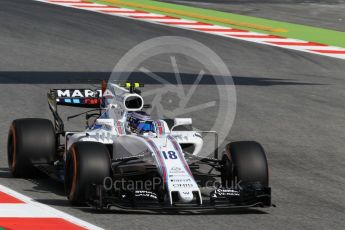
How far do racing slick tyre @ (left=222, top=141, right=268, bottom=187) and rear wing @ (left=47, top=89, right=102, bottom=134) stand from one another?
2.10m

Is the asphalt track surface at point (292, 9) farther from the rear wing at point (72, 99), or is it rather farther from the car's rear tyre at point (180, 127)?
the car's rear tyre at point (180, 127)

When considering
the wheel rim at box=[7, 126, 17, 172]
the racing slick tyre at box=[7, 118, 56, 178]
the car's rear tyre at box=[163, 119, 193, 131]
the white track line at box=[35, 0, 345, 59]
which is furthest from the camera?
the white track line at box=[35, 0, 345, 59]

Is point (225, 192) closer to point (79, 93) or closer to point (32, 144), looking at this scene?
point (32, 144)

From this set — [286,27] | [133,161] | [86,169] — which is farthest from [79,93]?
[286,27]

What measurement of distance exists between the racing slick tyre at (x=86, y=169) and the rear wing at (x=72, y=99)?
6.54 feet

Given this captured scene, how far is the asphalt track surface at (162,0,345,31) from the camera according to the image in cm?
2820

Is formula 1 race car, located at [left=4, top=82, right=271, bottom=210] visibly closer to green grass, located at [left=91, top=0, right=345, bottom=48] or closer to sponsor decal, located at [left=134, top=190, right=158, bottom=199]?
sponsor decal, located at [left=134, top=190, right=158, bottom=199]

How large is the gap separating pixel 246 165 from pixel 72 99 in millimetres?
2709

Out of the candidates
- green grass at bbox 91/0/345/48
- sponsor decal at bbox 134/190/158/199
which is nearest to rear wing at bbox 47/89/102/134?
sponsor decal at bbox 134/190/158/199

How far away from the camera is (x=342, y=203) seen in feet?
35.5

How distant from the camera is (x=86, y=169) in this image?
981 centimetres

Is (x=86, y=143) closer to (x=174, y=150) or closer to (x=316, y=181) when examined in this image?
(x=174, y=150)

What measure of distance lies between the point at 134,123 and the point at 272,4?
21.0m

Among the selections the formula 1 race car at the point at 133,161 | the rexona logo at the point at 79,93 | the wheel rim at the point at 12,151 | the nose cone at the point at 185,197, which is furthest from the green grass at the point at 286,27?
the nose cone at the point at 185,197
